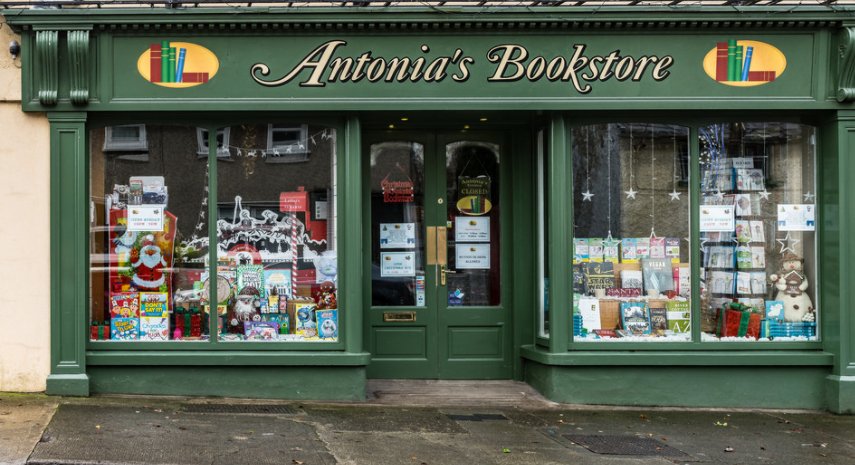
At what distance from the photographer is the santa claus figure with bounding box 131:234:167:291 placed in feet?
32.9

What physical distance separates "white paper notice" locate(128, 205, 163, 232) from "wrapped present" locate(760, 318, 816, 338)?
21.6 feet

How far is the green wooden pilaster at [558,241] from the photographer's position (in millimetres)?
10047

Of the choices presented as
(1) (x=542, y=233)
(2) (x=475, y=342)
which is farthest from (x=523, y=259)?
(2) (x=475, y=342)

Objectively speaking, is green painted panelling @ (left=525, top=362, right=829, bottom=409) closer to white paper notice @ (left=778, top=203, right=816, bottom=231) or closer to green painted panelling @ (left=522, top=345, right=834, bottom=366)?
green painted panelling @ (left=522, top=345, right=834, bottom=366)

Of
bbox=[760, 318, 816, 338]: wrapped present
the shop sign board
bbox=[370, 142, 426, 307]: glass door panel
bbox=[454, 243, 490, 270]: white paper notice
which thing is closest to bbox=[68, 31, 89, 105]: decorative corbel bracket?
the shop sign board

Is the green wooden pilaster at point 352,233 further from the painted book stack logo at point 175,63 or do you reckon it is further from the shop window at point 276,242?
the painted book stack logo at point 175,63

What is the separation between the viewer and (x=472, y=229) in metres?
11.0

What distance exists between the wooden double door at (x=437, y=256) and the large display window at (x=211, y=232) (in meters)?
0.86

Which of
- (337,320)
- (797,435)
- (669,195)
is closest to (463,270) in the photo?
(337,320)

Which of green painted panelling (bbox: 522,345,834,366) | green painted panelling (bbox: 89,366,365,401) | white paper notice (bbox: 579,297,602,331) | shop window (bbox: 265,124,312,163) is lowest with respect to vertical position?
green painted panelling (bbox: 89,366,365,401)

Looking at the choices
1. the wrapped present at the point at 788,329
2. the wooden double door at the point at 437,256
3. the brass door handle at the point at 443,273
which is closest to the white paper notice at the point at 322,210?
the wooden double door at the point at 437,256

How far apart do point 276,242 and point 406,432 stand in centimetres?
274

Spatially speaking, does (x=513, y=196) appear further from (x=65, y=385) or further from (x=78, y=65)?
(x=65, y=385)

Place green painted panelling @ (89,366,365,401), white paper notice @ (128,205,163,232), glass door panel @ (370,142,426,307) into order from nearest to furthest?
1. green painted panelling @ (89,366,365,401)
2. white paper notice @ (128,205,163,232)
3. glass door panel @ (370,142,426,307)
